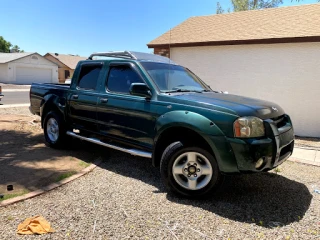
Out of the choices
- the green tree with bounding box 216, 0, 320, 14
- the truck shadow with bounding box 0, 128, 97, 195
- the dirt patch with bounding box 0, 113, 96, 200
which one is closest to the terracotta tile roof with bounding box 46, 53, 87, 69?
the green tree with bounding box 216, 0, 320, 14

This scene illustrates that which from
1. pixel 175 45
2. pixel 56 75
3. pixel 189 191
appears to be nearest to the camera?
pixel 189 191

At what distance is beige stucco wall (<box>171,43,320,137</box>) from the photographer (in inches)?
324

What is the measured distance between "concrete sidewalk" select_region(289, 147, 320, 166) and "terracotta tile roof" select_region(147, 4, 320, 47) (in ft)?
11.2

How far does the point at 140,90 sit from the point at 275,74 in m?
6.15

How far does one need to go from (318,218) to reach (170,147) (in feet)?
6.67

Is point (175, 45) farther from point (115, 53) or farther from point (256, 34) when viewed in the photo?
point (115, 53)

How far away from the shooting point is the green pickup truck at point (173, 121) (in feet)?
11.0

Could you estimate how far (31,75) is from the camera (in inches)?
1561

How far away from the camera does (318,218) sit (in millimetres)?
3348

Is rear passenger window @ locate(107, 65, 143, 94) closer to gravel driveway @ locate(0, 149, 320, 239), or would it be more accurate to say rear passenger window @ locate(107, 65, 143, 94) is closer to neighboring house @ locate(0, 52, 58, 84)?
gravel driveway @ locate(0, 149, 320, 239)

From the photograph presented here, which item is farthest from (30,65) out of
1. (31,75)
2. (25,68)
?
(31,75)

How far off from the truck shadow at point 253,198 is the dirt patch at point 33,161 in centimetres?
74

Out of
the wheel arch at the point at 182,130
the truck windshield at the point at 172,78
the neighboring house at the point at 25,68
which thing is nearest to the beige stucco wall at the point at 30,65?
the neighboring house at the point at 25,68

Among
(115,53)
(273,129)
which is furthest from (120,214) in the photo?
(115,53)
